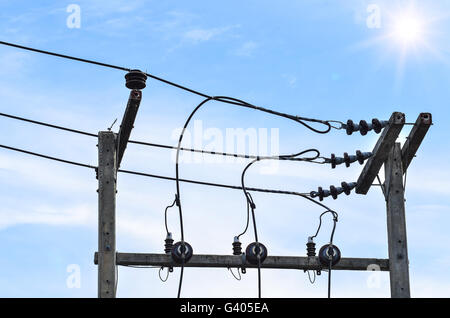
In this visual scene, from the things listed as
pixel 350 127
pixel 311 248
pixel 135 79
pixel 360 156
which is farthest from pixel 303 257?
pixel 135 79

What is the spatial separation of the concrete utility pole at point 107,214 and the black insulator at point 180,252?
867 millimetres

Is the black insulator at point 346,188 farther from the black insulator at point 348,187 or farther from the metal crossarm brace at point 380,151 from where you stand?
the metal crossarm brace at point 380,151

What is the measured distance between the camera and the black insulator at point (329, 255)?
1481 centimetres

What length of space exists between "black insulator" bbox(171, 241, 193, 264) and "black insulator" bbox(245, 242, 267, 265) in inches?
31.8

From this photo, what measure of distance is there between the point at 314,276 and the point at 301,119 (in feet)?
7.28

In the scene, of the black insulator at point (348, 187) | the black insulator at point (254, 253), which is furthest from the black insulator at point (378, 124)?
the black insulator at point (254, 253)

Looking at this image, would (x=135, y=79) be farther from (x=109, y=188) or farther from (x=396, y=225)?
(x=396, y=225)

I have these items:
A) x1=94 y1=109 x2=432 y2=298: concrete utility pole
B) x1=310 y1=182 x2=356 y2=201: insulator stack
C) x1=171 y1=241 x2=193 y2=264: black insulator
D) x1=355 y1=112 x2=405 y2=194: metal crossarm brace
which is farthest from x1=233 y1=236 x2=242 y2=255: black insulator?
x1=355 y1=112 x2=405 y2=194: metal crossarm brace

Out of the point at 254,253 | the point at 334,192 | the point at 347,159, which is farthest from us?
the point at 334,192

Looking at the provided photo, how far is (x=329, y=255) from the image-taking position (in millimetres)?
14820

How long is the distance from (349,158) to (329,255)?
1395mm
